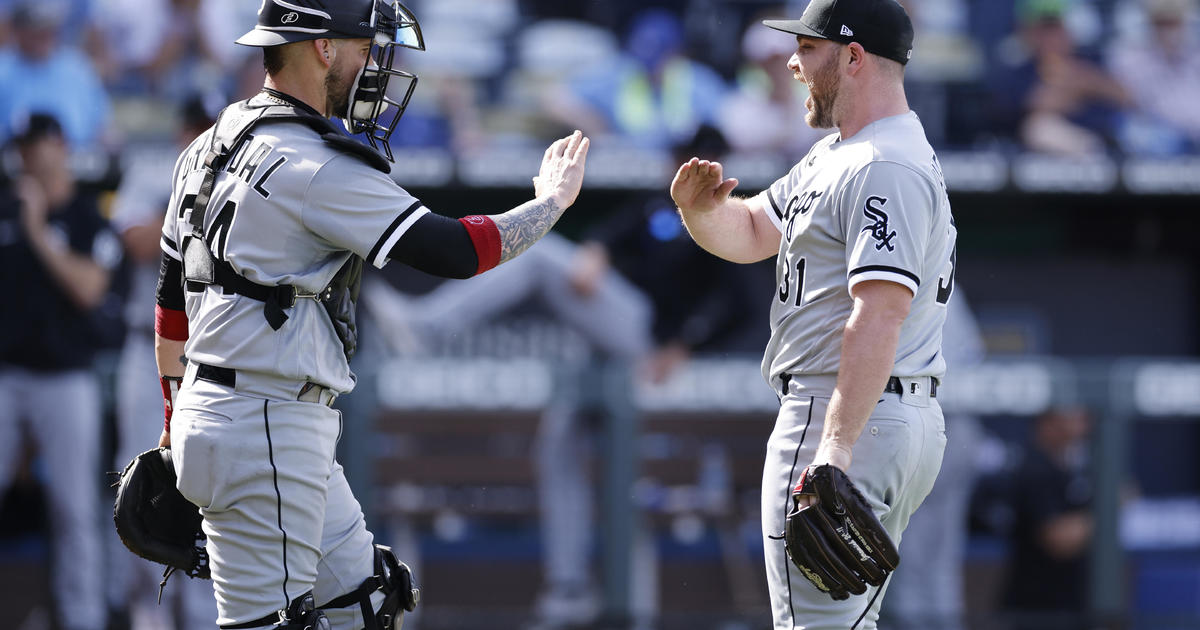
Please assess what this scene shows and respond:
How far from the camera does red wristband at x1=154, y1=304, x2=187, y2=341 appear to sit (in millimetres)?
3346

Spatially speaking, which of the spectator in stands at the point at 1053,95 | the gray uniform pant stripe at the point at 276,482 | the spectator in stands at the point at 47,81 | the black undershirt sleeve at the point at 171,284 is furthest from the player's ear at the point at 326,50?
the spectator in stands at the point at 1053,95

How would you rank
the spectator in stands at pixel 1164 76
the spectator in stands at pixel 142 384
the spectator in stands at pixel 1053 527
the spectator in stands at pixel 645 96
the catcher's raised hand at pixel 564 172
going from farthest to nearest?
the spectator in stands at pixel 1164 76 < the spectator in stands at pixel 645 96 < the spectator in stands at pixel 1053 527 < the spectator in stands at pixel 142 384 < the catcher's raised hand at pixel 564 172

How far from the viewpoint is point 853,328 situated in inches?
117

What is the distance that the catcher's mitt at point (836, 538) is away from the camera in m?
2.95

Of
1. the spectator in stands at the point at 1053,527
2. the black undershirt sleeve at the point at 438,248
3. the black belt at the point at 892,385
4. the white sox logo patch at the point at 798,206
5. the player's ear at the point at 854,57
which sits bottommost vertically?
the spectator in stands at the point at 1053,527

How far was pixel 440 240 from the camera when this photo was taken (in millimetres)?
3061

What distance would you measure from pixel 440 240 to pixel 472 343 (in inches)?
183

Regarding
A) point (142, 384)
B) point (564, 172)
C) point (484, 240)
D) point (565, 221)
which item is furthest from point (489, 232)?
point (565, 221)

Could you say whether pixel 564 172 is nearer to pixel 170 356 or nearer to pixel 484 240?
pixel 484 240

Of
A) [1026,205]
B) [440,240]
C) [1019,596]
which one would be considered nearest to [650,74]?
[1026,205]

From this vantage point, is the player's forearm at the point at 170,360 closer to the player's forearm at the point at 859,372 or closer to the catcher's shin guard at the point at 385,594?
the catcher's shin guard at the point at 385,594

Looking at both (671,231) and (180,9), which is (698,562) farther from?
(180,9)

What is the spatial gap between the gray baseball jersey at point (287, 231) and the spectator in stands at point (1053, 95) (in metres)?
5.55

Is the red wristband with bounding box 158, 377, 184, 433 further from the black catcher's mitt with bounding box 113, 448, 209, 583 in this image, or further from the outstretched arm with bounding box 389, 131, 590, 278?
the outstretched arm with bounding box 389, 131, 590, 278
